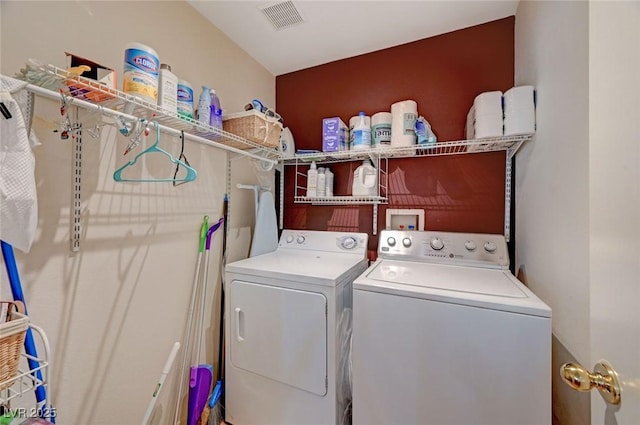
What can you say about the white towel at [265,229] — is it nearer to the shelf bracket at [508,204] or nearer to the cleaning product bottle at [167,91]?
the cleaning product bottle at [167,91]

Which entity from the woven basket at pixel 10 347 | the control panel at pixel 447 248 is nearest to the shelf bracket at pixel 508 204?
the control panel at pixel 447 248

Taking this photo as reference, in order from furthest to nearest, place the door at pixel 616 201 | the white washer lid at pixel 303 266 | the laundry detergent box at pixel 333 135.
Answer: the laundry detergent box at pixel 333 135 < the white washer lid at pixel 303 266 < the door at pixel 616 201

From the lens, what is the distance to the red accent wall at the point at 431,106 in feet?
5.71

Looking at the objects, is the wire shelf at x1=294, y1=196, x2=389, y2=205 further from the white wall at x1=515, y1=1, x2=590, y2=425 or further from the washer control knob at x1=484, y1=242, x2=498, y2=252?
the white wall at x1=515, y1=1, x2=590, y2=425

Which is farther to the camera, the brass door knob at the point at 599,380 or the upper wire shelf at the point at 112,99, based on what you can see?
the upper wire shelf at the point at 112,99

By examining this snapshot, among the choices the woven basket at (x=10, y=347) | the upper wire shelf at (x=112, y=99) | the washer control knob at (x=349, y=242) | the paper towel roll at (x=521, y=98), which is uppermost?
the paper towel roll at (x=521, y=98)

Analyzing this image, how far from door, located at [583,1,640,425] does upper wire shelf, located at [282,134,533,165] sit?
980mm

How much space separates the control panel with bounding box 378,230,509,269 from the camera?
5.07ft

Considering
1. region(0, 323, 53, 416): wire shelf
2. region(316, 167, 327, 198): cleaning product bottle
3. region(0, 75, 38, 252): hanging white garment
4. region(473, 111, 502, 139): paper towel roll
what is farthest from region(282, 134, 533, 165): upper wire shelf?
region(0, 323, 53, 416): wire shelf

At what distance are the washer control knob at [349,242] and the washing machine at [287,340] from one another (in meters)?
0.23

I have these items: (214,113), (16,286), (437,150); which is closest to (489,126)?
(437,150)

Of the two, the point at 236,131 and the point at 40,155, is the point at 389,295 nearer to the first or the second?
the point at 236,131

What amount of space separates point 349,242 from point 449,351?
1.00m

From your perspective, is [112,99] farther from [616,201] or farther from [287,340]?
[616,201]
